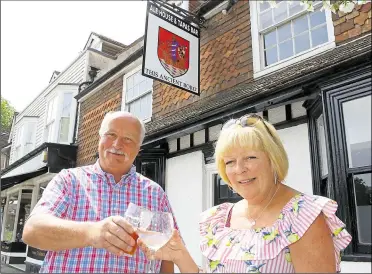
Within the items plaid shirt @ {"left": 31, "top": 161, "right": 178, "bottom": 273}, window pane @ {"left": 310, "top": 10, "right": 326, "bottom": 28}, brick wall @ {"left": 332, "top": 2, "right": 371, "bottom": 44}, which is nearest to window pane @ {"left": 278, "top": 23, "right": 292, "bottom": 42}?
window pane @ {"left": 310, "top": 10, "right": 326, "bottom": 28}

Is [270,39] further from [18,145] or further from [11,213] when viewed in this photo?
[11,213]

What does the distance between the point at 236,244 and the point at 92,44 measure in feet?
50.1

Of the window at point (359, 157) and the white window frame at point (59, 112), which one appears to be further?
the white window frame at point (59, 112)

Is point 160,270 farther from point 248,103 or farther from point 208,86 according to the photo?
point 208,86

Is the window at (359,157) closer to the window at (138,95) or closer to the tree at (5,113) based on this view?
the tree at (5,113)

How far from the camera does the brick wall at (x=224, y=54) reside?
6145 mm

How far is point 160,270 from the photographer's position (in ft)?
4.89

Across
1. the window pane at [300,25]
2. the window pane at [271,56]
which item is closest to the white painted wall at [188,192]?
the window pane at [271,56]

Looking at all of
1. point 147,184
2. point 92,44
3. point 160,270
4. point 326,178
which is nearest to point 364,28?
point 326,178

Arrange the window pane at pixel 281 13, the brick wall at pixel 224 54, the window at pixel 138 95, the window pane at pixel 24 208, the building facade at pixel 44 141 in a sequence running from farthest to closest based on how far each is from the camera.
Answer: the window pane at pixel 24 208 → the building facade at pixel 44 141 → the window at pixel 138 95 → the brick wall at pixel 224 54 → the window pane at pixel 281 13

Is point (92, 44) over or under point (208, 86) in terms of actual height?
over

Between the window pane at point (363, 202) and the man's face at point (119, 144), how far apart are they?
8.24ft

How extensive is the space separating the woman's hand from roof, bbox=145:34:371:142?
3315 millimetres

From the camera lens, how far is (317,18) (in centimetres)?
532
